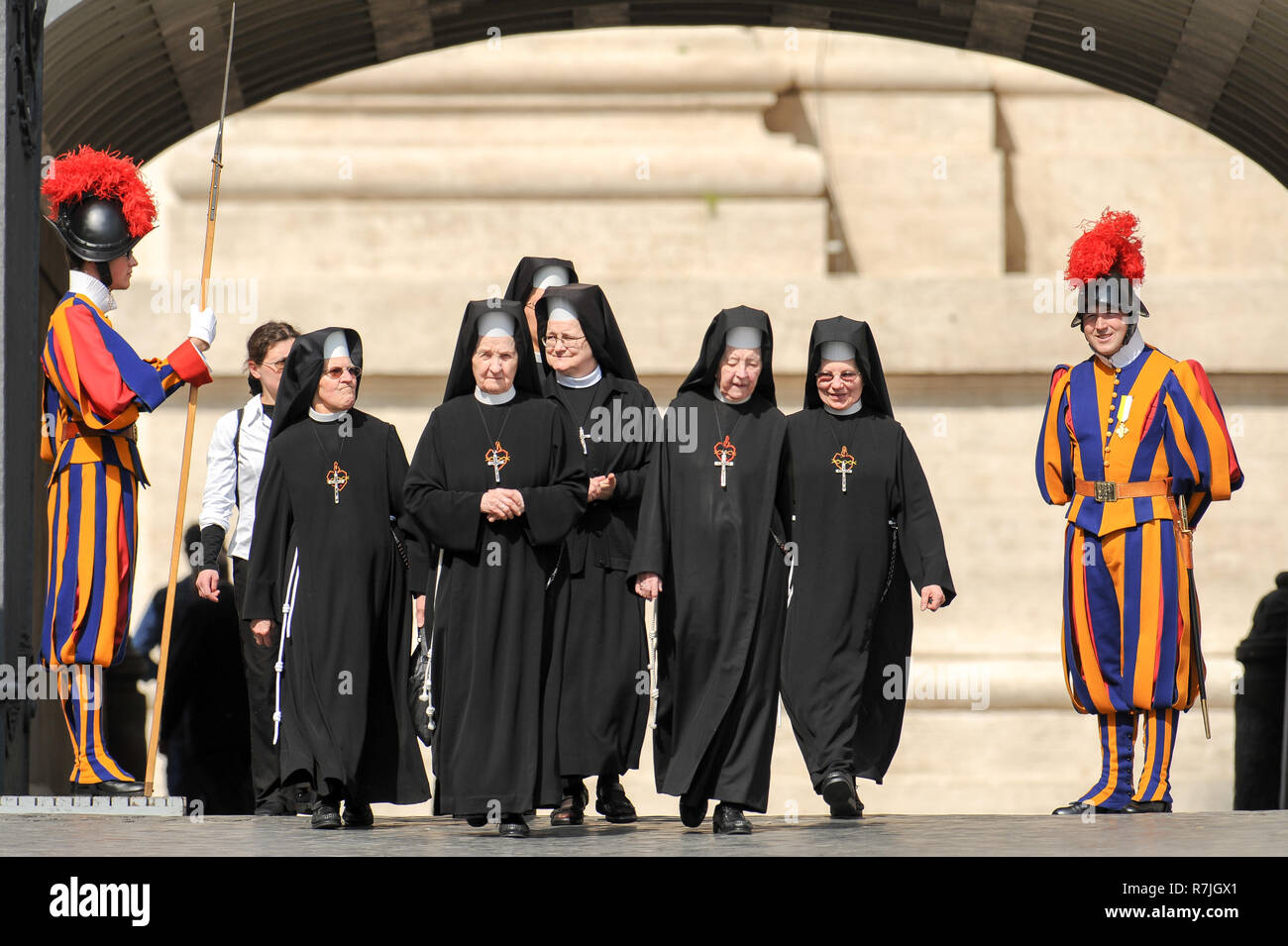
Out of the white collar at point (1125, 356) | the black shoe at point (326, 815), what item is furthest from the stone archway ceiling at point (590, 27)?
the black shoe at point (326, 815)

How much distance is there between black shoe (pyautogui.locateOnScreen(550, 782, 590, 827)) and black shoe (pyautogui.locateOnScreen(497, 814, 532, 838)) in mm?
673

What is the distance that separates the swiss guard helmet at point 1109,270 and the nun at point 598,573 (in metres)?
1.73

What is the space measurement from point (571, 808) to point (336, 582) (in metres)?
1.15

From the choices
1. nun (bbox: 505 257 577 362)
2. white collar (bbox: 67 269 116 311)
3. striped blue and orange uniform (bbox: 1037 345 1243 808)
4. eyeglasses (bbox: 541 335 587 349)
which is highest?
nun (bbox: 505 257 577 362)

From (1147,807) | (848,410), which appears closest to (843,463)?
(848,410)

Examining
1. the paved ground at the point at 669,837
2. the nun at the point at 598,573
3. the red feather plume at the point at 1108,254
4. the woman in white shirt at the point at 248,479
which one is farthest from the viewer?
the woman in white shirt at the point at 248,479

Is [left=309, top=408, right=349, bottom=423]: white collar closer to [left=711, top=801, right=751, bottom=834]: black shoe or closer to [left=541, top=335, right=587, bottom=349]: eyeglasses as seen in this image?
[left=541, top=335, right=587, bottom=349]: eyeglasses

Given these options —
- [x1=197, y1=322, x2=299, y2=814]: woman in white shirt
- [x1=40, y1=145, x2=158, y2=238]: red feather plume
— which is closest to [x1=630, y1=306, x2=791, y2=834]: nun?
[x1=197, y1=322, x2=299, y2=814]: woman in white shirt

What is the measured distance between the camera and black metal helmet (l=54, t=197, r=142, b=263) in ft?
30.5

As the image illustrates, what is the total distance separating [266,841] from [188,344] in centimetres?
229

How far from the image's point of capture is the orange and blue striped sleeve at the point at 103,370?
30.0ft

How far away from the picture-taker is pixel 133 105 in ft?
36.1

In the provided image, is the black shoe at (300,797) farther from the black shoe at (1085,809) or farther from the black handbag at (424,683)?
the black shoe at (1085,809)
